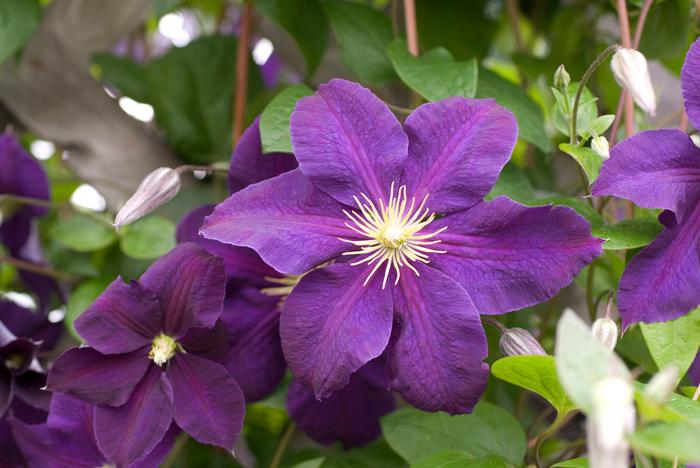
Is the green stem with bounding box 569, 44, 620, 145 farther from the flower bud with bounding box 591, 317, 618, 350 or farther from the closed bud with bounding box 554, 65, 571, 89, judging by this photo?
the flower bud with bounding box 591, 317, 618, 350

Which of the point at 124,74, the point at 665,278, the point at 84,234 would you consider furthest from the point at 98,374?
the point at 124,74

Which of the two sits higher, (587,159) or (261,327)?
(587,159)

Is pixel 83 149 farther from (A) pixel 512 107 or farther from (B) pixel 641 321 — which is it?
(B) pixel 641 321

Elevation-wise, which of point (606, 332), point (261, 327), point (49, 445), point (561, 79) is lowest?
point (49, 445)

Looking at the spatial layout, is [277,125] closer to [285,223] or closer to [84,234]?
[285,223]

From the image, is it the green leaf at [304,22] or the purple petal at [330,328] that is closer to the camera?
the purple petal at [330,328]

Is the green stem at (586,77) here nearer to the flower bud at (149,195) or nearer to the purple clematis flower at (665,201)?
the purple clematis flower at (665,201)

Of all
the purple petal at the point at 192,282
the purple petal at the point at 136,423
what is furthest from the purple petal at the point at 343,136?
the purple petal at the point at 136,423
